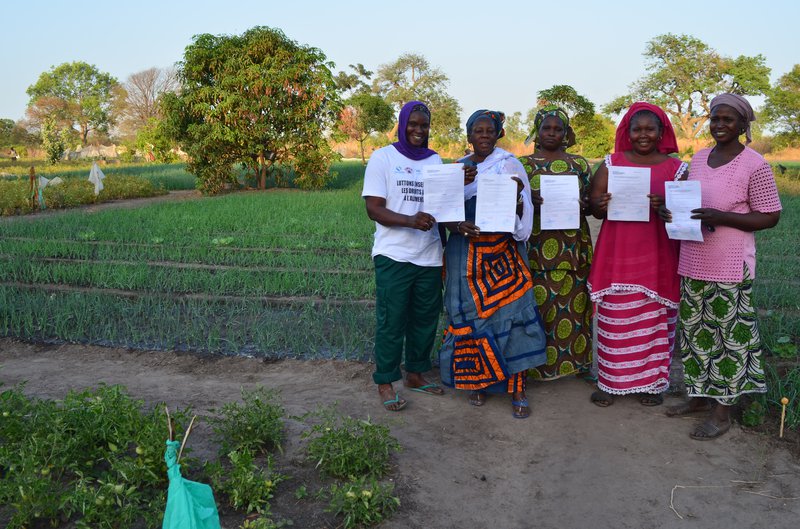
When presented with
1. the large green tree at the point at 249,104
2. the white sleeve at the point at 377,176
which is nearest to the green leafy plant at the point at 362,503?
the white sleeve at the point at 377,176

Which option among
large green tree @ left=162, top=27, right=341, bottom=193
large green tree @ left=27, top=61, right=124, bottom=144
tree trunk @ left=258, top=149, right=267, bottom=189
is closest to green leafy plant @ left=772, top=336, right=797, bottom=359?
large green tree @ left=162, top=27, right=341, bottom=193

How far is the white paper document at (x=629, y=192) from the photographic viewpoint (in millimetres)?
3117

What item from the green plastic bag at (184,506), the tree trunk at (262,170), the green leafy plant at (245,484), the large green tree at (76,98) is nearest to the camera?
the green plastic bag at (184,506)

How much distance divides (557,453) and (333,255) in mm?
5111

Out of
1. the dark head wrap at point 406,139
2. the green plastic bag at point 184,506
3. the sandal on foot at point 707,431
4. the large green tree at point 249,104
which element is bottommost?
the sandal on foot at point 707,431

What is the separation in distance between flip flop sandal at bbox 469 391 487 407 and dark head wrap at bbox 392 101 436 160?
4.55ft

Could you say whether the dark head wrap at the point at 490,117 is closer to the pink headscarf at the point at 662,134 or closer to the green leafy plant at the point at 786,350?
the pink headscarf at the point at 662,134

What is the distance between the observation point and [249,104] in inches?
691

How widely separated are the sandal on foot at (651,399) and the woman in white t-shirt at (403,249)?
1263 mm

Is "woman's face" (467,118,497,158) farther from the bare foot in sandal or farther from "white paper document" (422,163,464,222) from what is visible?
the bare foot in sandal

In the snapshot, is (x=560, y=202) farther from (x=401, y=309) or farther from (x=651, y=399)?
(x=651, y=399)

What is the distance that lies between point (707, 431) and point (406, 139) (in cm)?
214

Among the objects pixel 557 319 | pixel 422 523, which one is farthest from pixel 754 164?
pixel 422 523

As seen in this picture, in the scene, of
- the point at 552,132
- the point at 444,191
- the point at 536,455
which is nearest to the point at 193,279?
the point at 444,191
